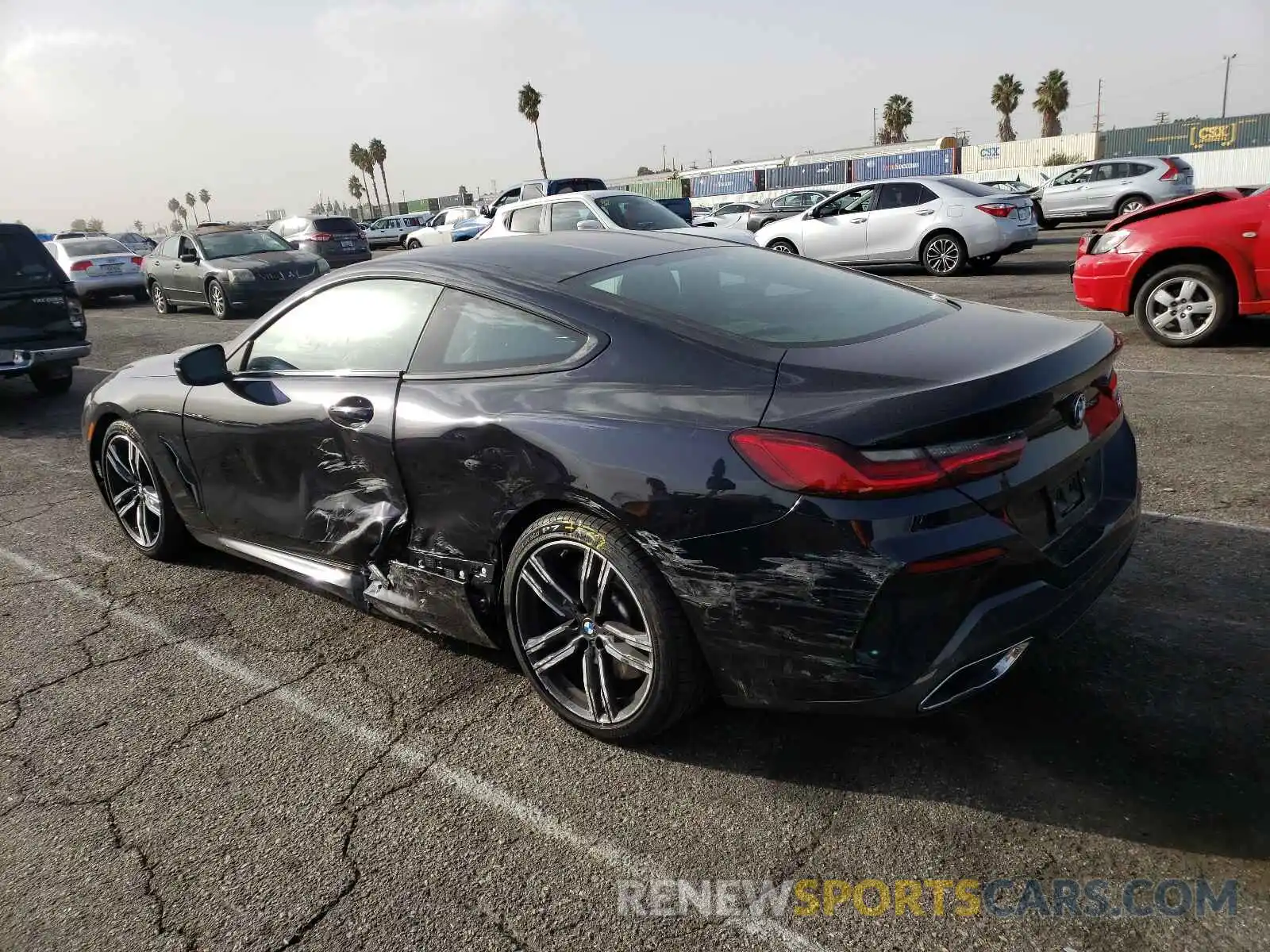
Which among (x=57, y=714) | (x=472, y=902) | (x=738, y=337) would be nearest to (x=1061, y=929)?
(x=472, y=902)

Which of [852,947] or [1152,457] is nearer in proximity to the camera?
[852,947]

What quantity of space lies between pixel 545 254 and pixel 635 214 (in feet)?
31.8

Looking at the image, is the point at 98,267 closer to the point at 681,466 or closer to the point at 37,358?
the point at 37,358

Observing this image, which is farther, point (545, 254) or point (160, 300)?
point (160, 300)

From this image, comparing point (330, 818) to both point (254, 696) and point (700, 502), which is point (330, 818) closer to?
point (254, 696)

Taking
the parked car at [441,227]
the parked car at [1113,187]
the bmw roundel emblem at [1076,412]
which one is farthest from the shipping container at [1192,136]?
the bmw roundel emblem at [1076,412]

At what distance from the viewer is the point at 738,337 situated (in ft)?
8.76

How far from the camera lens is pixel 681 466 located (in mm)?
2424

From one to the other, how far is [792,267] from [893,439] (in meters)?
1.53

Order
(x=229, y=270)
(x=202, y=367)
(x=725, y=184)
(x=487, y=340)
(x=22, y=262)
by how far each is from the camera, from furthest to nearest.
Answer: (x=725, y=184), (x=229, y=270), (x=22, y=262), (x=202, y=367), (x=487, y=340)

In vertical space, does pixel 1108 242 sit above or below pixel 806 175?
below

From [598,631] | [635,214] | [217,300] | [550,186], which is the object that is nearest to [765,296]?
[598,631]

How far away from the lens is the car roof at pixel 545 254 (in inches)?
125

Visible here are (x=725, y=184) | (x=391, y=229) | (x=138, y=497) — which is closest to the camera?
(x=138, y=497)
